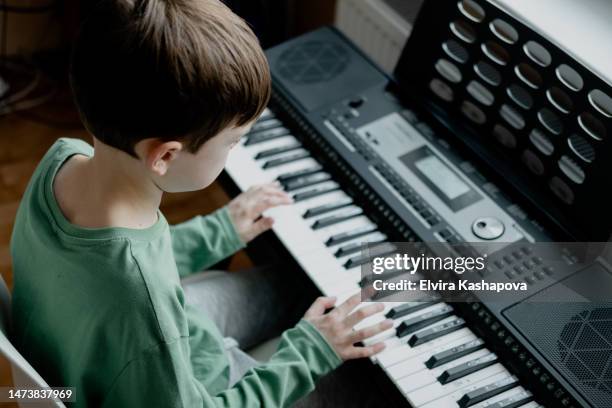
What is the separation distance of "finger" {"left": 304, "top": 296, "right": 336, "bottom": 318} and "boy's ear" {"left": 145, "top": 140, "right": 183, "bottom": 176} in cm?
40

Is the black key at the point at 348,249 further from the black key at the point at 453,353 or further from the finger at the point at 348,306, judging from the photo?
the black key at the point at 453,353

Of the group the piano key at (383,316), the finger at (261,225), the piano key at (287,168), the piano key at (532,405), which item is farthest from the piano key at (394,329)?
the piano key at (287,168)

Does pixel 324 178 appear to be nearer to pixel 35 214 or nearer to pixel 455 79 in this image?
pixel 455 79

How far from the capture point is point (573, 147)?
3.66 ft

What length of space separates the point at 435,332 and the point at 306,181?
0.42m

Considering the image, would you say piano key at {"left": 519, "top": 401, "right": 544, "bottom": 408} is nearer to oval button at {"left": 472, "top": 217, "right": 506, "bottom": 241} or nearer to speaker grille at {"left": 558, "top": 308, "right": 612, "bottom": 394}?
speaker grille at {"left": 558, "top": 308, "right": 612, "bottom": 394}

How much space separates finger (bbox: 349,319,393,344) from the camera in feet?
3.47

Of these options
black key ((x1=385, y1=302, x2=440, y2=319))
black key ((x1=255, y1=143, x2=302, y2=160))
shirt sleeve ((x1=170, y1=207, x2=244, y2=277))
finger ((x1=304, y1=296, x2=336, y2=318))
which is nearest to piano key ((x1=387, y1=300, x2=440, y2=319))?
black key ((x1=385, y1=302, x2=440, y2=319))

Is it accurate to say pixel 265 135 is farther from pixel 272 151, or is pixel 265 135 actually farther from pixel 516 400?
pixel 516 400

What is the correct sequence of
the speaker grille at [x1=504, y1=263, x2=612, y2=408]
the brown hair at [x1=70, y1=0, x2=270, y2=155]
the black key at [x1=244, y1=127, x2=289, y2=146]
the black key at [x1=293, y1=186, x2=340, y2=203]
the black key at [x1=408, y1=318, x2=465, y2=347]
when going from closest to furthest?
the brown hair at [x1=70, y1=0, x2=270, y2=155], the speaker grille at [x1=504, y1=263, x2=612, y2=408], the black key at [x1=408, y1=318, x2=465, y2=347], the black key at [x1=293, y1=186, x2=340, y2=203], the black key at [x1=244, y1=127, x2=289, y2=146]

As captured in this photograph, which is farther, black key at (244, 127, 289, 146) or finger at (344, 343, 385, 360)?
black key at (244, 127, 289, 146)

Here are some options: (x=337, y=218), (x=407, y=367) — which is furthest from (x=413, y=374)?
(x=337, y=218)

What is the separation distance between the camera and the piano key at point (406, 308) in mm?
1126

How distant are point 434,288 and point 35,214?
67 centimetres
